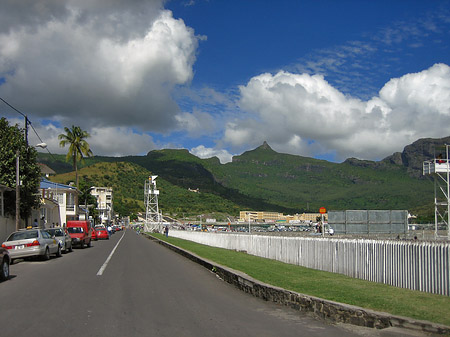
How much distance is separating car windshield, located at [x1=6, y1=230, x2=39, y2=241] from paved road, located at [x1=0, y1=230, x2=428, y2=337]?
7.37 metres

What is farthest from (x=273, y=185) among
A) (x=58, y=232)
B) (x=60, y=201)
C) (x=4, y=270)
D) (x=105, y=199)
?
(x=4, y=270)

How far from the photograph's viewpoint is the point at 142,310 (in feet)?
31.2

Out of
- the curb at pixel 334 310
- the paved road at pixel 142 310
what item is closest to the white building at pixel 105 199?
the paved road at pixel 142 310

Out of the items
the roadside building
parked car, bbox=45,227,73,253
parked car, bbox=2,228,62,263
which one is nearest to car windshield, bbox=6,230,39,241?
parked car, bbox=2,228,62,263

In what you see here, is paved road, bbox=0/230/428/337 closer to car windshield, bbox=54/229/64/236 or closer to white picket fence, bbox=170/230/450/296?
white picket fence, bbox=170/230/450/296

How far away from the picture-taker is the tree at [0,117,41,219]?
33.0m

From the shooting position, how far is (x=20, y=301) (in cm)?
1067

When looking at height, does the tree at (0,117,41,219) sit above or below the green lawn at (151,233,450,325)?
above

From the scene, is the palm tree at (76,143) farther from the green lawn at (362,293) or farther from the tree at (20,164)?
the green lawn at (362,293)

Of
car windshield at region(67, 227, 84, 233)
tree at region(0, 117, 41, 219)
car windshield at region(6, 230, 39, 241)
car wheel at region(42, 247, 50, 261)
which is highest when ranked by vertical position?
tree at region(0, 117, 41, 219)

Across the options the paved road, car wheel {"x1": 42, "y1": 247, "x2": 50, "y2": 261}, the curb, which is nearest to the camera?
the curb

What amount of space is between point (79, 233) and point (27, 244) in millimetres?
13486

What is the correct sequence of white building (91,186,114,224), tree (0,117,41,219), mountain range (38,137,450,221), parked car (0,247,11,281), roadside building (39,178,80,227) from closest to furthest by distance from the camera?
1. parked car (0,247,11,281)
2. tree (0,117,41,219)
3. roadside building (39,178,80,227)
4. mountain range (38,137,450,221)
5. white building (91,186,114,224)

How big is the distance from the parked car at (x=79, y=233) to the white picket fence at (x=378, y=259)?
19.1m
